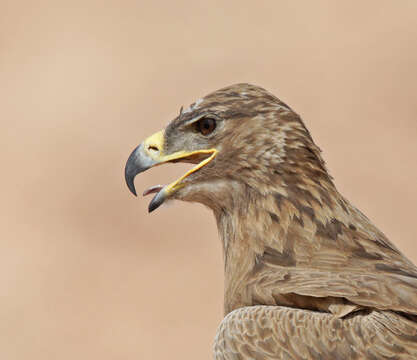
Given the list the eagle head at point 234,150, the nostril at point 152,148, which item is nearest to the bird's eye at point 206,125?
the eagle head at point 234,150

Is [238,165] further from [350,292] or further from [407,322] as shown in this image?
[407,322]

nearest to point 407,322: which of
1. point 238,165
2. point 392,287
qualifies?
point 392,287

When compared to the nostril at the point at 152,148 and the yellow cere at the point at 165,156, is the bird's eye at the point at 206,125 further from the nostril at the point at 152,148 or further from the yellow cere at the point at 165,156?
the nostril at the point at 152,148

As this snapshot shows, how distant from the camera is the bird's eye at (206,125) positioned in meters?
3.30

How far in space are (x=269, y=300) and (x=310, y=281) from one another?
174mm

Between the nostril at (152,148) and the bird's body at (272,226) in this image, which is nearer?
the bird's body at (272,226)

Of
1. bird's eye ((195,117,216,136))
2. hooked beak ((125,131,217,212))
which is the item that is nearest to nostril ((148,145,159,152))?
hooked beak ((125,131,217,212))

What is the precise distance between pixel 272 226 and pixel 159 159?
1.79 ft

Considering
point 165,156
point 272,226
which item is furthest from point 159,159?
point 272,226

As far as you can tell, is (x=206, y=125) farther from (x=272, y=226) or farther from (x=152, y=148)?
(x=272, y=226)

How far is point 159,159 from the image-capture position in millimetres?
3314

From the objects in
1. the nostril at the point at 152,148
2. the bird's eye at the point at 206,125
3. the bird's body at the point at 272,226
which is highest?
the bird's eye at the point at 206,125

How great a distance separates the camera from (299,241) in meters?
3.16

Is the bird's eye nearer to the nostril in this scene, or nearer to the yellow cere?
the yellow cere
